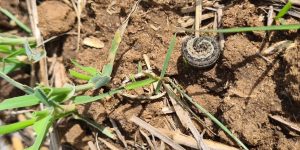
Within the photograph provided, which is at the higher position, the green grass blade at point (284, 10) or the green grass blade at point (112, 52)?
the green grass blade at point (284, 10)

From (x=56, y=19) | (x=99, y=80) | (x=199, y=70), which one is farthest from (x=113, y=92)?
(x=56, y=19)

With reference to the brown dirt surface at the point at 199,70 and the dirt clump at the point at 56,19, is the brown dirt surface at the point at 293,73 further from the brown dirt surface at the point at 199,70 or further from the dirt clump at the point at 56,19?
the dirt clump at the point at 56,19

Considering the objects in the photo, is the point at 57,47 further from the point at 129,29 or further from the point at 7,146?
the point at 7,146

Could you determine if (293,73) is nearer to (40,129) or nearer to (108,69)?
(108,69)

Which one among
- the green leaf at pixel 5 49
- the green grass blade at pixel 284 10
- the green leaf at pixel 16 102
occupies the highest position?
the green grass blade at pixel 284 10

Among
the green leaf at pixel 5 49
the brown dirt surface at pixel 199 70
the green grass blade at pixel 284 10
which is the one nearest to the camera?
the green grass blade at pixel 284 10

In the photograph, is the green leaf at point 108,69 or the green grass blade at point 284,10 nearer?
the green grass blade at point 284,10

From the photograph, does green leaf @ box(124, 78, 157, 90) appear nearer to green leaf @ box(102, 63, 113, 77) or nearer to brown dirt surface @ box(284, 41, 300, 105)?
green leaf @ box(102, 63, 113, 77)

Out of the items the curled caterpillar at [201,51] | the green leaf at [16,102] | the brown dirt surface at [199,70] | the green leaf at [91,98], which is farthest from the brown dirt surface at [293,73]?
the green leaf at [16,102]
